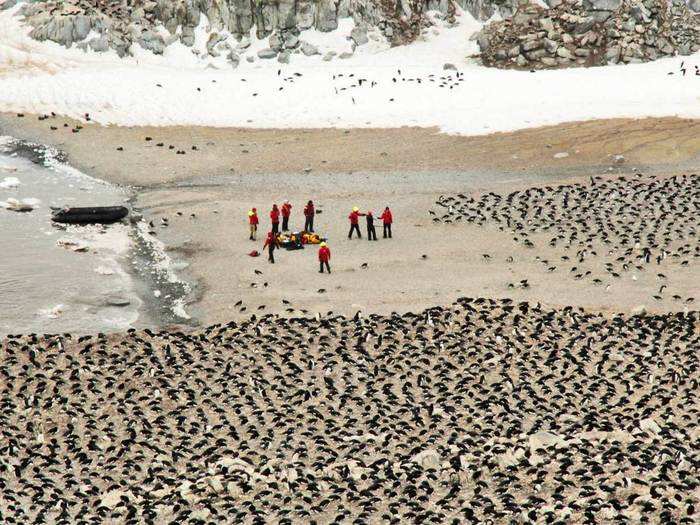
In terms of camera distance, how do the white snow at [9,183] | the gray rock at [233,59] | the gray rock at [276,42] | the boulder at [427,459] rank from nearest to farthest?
the boulder at [427,459]
the white snow at [9,183]
the gray rock at [233,59]
the gray rock at [276,42]

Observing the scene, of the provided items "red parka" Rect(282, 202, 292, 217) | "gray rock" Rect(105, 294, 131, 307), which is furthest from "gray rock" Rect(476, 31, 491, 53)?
"gray rock" Rect(105, 294, 131, 307)

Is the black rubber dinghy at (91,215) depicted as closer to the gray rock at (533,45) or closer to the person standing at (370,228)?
the person standing at (370,228)

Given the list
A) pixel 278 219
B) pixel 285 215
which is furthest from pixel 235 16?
pixel 278 219

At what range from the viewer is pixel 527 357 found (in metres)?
31.9

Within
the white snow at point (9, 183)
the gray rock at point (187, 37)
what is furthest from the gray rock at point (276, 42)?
the white snow at point (9, 183)

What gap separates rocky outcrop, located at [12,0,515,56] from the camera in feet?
246

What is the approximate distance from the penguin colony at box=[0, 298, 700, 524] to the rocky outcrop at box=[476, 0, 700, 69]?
3810cm

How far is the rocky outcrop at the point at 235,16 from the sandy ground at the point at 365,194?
14443mm

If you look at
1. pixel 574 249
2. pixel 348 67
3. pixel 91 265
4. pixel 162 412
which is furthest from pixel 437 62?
pixel 162 412

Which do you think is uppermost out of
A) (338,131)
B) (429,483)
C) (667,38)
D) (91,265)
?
(667,38)

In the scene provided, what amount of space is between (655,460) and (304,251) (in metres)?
19.9

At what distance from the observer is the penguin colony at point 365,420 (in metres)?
24.5

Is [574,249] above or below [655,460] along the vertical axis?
above

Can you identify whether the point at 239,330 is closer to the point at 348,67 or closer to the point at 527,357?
the point at 527,357
